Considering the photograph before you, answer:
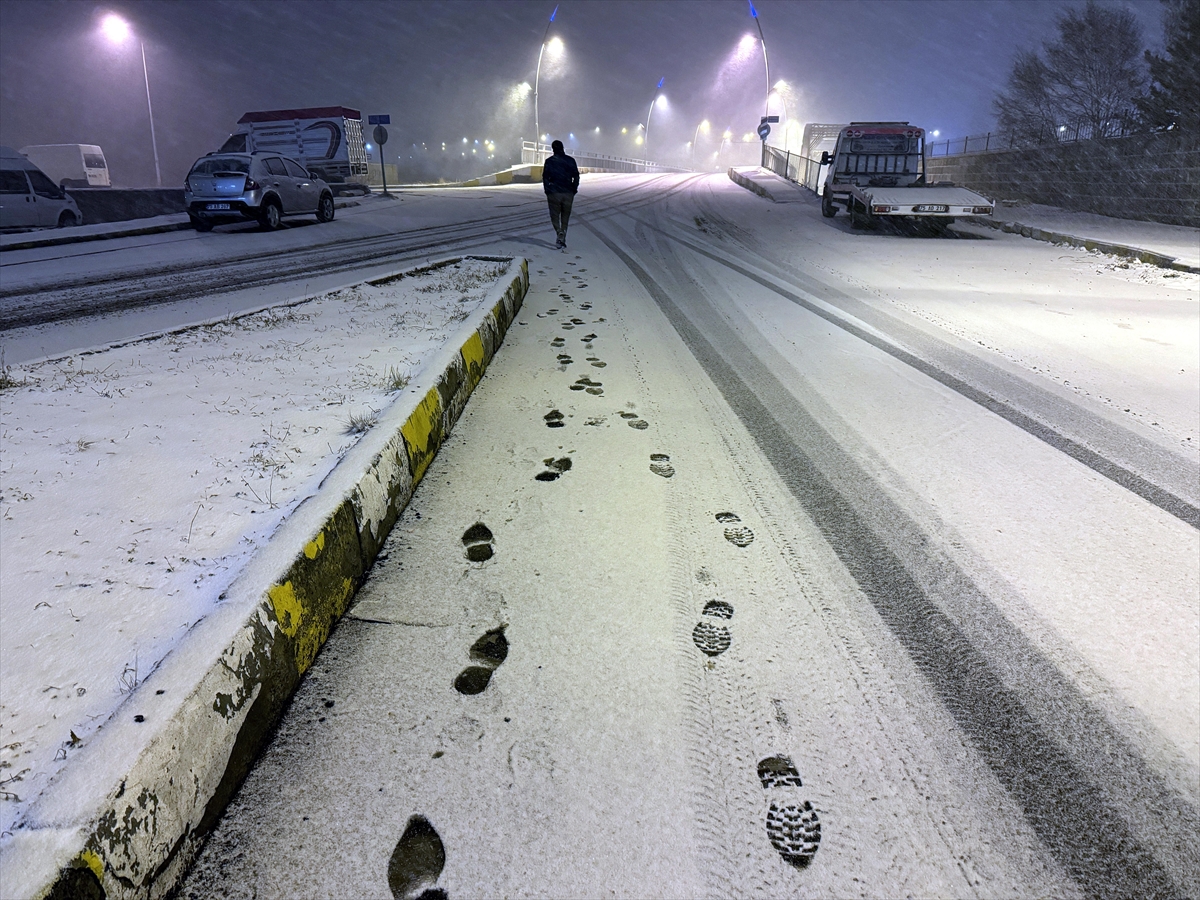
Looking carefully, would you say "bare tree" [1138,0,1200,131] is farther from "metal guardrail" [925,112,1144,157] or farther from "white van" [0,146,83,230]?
"white van" [0,146,83,230]

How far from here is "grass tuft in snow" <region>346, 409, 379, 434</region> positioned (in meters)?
2.83

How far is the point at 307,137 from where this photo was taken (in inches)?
938

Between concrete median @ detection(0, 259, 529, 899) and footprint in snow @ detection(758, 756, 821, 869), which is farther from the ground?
concrete median @ detection(0, 259, 529, 899)

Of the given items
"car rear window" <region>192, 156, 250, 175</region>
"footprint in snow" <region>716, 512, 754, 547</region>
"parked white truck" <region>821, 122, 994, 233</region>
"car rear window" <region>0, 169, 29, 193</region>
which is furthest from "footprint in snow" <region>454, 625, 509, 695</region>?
"car rear window" <region>0, 169, 29, 193</region>

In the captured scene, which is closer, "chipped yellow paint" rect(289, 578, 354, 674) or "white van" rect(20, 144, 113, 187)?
"chipped yellow paint" rect(289, 578, 354, 674)

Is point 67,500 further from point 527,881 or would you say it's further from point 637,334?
point 637,334

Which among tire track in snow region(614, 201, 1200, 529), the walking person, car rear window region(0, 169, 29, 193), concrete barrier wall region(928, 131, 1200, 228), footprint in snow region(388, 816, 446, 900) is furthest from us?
concrete barrier wall region(928, 131, 1200, 228)

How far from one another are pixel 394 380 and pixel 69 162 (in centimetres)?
3830

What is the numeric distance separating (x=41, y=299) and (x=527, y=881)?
835cm

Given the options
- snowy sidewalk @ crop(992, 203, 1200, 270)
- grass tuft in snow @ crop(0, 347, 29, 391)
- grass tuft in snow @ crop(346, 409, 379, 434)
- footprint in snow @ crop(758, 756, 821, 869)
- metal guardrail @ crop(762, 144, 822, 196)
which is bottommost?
footprint in snow @ crop(758, 756, 821, 869)

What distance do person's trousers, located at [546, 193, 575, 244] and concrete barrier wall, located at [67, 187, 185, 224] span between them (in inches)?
522

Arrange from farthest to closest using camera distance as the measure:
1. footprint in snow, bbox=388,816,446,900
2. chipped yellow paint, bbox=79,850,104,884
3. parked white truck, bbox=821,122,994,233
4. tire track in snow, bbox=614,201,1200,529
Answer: parked white truck, bbox=821,122,994,233 → tire track in snow, bbox=614,201,1200,529 → footprint in snow, bbox=388,816,446,900 → chipped yellow paint, bbox=79,850,104,884

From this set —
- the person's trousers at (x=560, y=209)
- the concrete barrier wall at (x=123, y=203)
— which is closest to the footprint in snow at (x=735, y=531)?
the person's trousers at (x=560, y=209)

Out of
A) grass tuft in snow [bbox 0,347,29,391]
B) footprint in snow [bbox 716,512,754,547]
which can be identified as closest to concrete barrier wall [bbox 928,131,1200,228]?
footprint in snow [bbox 716,512,754,547]
